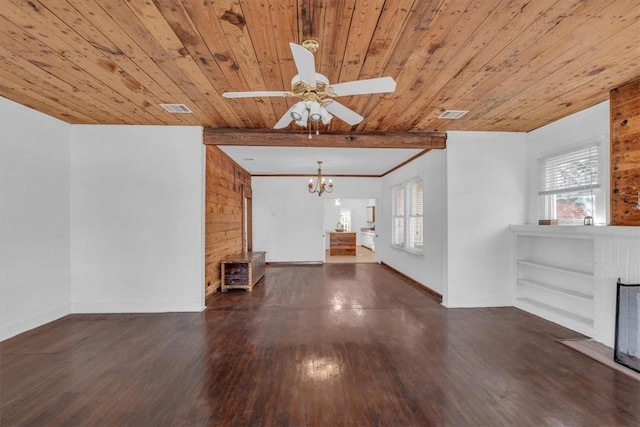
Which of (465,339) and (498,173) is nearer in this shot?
(465,339)

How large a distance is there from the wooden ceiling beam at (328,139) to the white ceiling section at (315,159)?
72 centimetres

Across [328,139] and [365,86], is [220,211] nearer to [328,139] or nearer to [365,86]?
[328,139]

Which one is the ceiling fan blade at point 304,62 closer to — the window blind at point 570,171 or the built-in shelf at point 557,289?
the window blind at point 570,171

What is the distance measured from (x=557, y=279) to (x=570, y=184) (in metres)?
1.32

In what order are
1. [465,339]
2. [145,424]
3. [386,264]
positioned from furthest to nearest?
[386,264] → [465,339] → [145,424]

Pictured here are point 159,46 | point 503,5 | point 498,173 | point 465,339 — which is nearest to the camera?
point 503,5

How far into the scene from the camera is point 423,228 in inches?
229

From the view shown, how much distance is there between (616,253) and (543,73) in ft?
6.85

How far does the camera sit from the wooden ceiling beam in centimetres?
448

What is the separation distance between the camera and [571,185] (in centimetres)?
393

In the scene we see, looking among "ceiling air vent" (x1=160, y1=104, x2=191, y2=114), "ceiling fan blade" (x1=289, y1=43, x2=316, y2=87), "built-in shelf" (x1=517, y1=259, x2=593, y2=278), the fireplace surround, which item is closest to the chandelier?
"ceiling air vent" (x1=160, y1=104, x2=191, y2=114)

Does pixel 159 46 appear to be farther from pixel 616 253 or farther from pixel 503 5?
pixel 616 253

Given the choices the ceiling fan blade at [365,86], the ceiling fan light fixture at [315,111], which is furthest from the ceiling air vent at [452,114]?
the ceiling fan light fixture at [315,111]

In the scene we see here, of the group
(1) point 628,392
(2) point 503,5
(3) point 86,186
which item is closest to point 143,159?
(3) point 86,186
